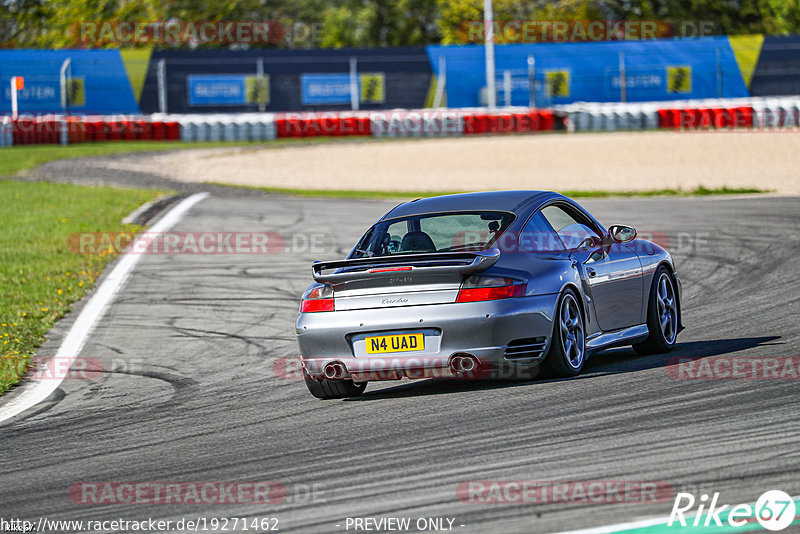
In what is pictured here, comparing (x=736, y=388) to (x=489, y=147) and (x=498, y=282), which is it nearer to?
(x=498, y=282)

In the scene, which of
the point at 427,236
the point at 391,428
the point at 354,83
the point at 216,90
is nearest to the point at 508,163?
the point at 354,83

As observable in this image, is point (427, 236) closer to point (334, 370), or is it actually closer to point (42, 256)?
point (334, 370)

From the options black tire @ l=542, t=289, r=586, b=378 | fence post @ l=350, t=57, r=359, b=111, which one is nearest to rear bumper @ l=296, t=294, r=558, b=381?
black tire @ l=542, t=289, r=586, b=378

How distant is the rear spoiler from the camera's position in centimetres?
693

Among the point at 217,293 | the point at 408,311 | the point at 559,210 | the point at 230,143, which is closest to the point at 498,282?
the point at 408,311

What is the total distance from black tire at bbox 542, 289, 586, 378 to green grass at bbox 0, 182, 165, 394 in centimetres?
432

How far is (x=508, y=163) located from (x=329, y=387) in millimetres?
24002

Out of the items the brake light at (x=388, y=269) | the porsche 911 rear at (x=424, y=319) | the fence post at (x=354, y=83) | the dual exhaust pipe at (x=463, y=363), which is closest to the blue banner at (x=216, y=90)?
the fence post at (x=354, y=83)

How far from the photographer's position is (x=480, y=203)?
795 cm

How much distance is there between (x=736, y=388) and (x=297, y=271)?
786cm

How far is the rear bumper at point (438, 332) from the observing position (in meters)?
6.85

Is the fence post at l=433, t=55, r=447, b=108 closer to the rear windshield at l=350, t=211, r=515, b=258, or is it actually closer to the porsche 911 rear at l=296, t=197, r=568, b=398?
the rear windshield at l=350, t=211, r=515, b=258

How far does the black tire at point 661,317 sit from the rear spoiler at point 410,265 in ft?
6.55

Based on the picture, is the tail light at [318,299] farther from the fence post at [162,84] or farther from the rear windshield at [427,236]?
the fence post at [162,84]
